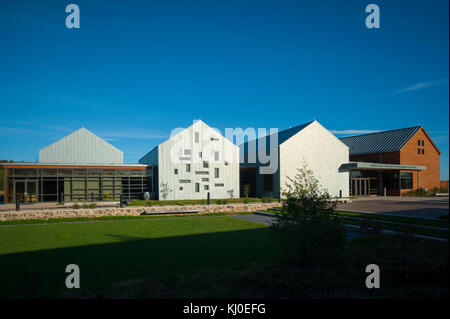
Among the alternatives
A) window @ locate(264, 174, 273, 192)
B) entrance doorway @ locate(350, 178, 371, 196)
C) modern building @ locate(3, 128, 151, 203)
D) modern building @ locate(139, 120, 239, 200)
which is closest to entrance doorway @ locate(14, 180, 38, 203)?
modern building @ locate(3, 128, 151, 203)

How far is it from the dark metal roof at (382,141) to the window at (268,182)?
60.0 ft

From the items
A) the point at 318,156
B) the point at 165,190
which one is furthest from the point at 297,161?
the point at 165,190

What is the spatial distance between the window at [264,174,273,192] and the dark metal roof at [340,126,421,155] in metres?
18.3

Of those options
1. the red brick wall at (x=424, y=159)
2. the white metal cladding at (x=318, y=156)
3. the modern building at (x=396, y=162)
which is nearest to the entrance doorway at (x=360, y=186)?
the modern building at (x=396, y=162)

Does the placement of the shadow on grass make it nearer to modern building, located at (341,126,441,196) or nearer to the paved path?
the paved path

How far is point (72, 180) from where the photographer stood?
26.9 m

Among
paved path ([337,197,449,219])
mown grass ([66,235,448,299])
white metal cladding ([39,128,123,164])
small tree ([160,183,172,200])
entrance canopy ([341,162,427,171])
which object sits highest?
white metal cladding ([39,128,123,164])

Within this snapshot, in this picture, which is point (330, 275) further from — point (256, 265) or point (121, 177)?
point (121, 177)

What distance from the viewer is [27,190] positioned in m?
25.9

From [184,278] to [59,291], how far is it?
2356mm

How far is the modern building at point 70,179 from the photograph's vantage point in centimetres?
2569

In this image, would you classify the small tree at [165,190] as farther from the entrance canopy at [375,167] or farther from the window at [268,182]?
the entrance canopy at [375,167]

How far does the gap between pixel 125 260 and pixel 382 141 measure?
41.8 meters

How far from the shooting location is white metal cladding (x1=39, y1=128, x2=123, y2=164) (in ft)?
109
